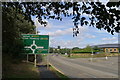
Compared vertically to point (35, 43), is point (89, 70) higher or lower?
lower

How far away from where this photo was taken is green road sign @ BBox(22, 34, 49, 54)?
730 inches

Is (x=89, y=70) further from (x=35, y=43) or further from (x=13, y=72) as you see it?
(x=13, y=72)

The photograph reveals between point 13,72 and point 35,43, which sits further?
point 35,43

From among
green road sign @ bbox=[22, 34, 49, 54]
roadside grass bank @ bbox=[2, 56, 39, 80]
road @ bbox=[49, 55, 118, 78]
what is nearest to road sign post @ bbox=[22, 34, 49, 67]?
green road sign @ bbox=[22, 34, 49, 54]

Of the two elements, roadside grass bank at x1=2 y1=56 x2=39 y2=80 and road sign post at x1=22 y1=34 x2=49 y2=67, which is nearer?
roadside grass bank at x1=2 y1=56 x2=39 y2=80

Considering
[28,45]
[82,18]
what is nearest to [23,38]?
[28,45]

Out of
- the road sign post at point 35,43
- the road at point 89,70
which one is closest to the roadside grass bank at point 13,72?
the road sign post at point 35,43

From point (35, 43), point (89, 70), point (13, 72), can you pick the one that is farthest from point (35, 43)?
point (89, 70)

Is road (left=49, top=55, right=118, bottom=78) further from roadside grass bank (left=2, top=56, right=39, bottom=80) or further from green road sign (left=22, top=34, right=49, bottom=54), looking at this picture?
roadside grass bank (left=2, top=56, right=39, bottom=80)

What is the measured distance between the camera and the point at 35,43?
19.0 m

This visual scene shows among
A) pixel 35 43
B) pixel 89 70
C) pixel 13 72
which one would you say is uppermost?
pixel 35 43

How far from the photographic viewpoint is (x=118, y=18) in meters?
4.29

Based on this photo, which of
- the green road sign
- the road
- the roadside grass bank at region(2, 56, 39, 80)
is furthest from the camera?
the road

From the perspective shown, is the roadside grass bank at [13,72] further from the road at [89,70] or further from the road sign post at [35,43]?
the road at [89,70]
